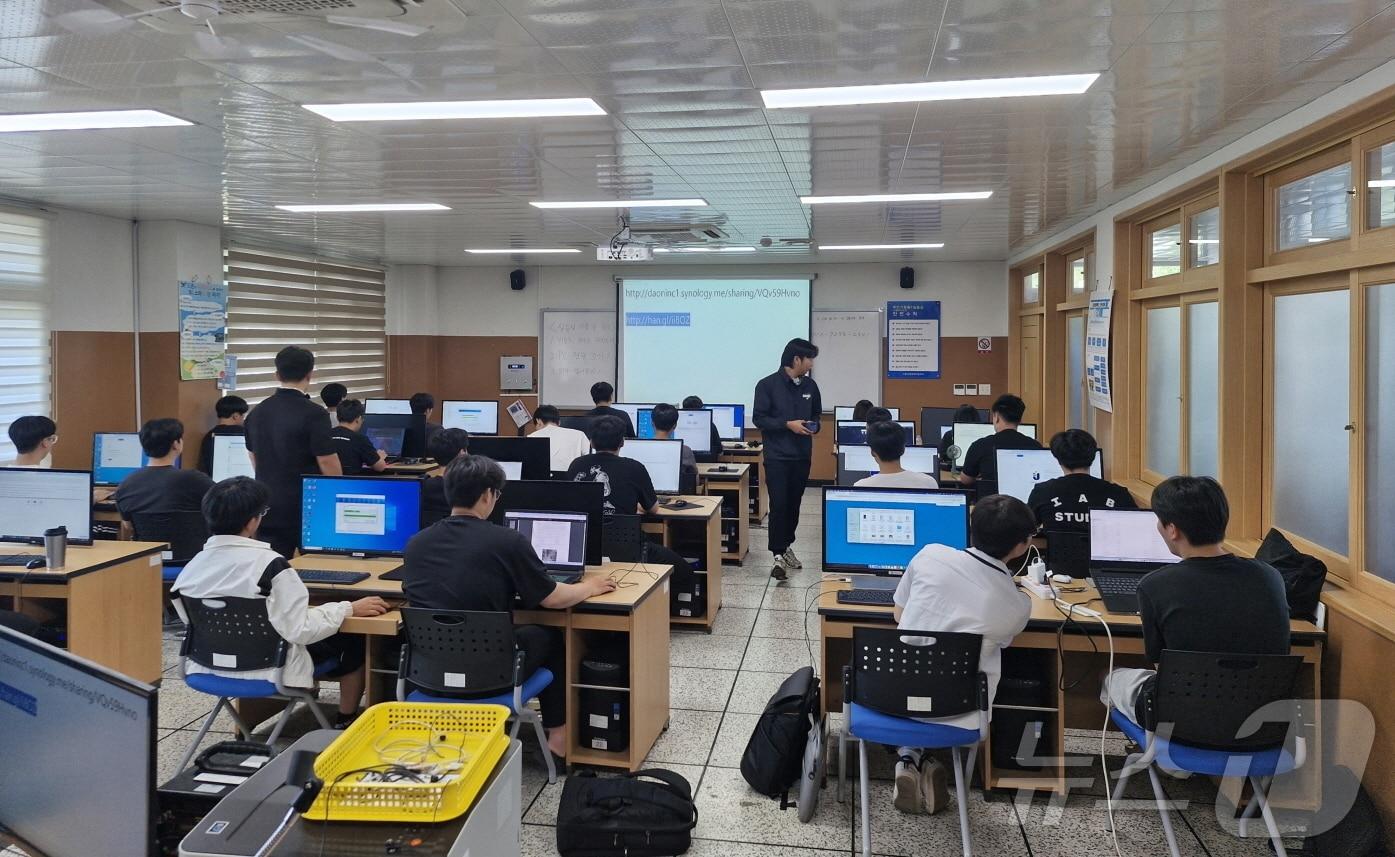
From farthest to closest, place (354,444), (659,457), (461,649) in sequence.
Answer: (354,444)
(659,457)
(461,649)

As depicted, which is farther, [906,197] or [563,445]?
[906,197]

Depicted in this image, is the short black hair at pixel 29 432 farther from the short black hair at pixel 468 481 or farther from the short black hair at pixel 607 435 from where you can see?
the short black hair at pixel 468 481

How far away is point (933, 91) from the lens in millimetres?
3744

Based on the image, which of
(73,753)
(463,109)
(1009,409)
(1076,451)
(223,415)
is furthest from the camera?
(223,415)

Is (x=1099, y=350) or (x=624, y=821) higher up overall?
(x=1099, y=350)

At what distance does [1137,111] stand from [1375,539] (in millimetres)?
1991

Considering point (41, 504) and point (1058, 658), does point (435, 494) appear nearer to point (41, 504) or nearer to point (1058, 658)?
point (41, 504)

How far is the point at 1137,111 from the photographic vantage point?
13.4ft

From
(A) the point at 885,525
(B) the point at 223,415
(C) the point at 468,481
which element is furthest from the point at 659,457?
(B) the point at 223,415

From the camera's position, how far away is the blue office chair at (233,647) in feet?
10.8

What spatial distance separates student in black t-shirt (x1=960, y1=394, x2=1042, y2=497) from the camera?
5621mm

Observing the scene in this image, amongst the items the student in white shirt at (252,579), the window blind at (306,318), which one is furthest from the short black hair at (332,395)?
the student in white shirt at (252,579)

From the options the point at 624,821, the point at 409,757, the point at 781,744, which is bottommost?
the point at 624,821

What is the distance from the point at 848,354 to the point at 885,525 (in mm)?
7716
